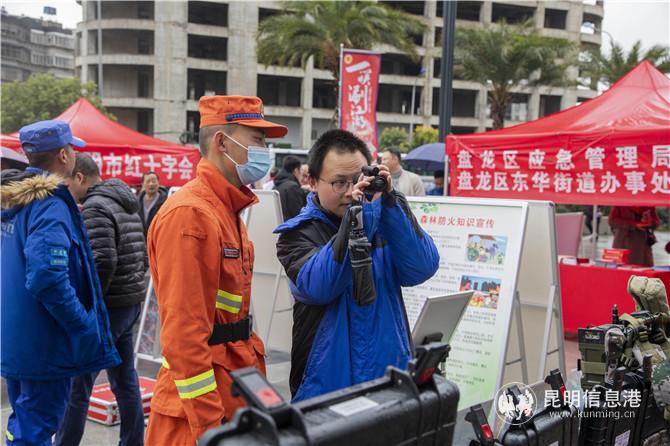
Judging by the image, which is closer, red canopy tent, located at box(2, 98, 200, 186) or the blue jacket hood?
the blue jacket hood

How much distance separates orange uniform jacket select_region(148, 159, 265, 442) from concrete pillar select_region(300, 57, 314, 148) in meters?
42.6

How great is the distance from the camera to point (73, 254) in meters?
3.15

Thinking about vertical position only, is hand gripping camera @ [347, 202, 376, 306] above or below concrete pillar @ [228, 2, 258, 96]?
below

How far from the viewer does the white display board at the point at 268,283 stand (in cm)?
625

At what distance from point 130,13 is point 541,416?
47.1m

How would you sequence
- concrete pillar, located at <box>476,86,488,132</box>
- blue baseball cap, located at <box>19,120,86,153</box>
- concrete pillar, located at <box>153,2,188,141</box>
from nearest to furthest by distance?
blue baseball cap, located at <box>19,120,86,153</box> < concrete pillar, located at <box>153,2,188,141</box> < concrete pillar, located at <box>476,86,488,132</box>

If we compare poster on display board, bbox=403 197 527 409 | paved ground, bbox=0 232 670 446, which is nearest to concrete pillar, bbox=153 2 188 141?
paved ground, bbox=0 232 670 446

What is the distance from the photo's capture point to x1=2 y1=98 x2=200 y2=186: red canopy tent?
33.1ft

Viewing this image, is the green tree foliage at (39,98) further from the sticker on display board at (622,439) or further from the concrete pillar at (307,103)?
the sticker on display board at (622,439)

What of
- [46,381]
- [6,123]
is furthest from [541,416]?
[6,123]

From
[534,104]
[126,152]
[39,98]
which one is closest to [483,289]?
[126,152]

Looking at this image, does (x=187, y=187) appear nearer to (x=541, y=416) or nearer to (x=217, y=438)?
(x=217, y=438)

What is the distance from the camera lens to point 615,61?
89.4 feet

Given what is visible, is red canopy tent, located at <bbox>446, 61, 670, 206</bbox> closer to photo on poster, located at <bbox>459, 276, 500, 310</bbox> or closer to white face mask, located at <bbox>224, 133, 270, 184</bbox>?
photo on poster, located at <bbox>459, 276, 500, 310</bbox>
